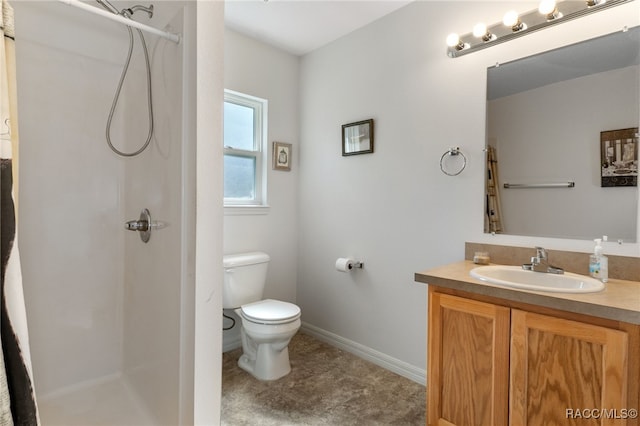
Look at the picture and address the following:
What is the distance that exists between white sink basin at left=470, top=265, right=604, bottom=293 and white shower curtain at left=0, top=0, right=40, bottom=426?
58.3 inches

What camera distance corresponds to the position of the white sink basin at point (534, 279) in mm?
1301

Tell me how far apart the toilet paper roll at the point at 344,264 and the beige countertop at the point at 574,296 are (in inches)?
36.7

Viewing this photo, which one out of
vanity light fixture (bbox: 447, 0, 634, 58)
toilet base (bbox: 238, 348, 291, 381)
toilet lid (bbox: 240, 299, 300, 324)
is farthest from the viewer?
toilet base (bbox: 238, 348, 291, 381)

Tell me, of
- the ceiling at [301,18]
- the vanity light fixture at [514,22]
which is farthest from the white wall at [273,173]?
the vanity light fixture at [514,22]

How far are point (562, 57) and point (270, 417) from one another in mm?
2256

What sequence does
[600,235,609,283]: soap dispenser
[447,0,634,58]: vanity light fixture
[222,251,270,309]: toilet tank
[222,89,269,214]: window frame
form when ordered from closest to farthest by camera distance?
[600,235,609,283]: soap dispenser
[447,0,634,58]: vanity light fixture
[222,251,270,309]: toilet tank
[222,89,269,214]: window frame

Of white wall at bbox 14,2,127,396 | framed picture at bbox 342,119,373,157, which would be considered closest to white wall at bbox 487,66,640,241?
framed picture at bbox 342,119,373,157

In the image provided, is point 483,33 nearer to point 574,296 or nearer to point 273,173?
point 574,296

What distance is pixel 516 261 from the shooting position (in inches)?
67.9

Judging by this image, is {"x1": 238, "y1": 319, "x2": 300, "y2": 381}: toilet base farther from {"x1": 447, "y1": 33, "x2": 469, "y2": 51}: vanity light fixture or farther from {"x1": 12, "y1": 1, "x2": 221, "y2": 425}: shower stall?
{"x1": 447, "y1": 33, "x2": 469, "y2": 51}: vanity light fixture

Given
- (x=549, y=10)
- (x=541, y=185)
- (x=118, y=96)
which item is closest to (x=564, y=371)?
(x=541, y=185)

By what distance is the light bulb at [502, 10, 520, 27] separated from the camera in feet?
5.42

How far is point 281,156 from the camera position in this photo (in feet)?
9.16

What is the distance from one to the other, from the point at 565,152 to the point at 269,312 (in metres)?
1.77
